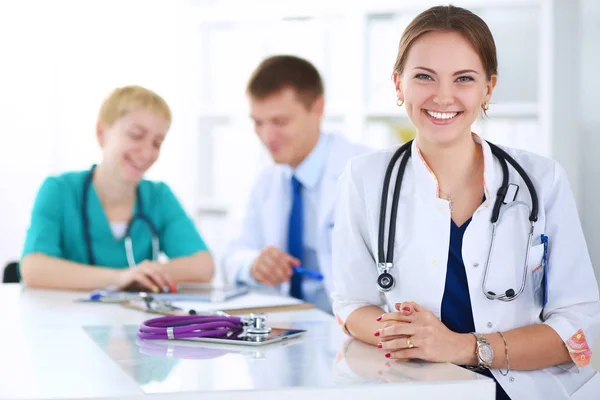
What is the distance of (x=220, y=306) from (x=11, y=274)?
1.25 m

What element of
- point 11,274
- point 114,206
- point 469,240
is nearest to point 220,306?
point 469,240

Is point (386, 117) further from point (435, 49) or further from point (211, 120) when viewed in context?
point (435, 49)

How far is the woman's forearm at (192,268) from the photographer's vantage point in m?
2.50

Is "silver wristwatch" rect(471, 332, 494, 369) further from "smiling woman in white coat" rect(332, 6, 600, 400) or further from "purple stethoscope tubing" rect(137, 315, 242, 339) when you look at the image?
"purple stethoscope tubing" rect(137, 315, 242, 339)

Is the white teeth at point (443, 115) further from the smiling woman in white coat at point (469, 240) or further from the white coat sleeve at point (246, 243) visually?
the white coat sleeve at point (246, 243)

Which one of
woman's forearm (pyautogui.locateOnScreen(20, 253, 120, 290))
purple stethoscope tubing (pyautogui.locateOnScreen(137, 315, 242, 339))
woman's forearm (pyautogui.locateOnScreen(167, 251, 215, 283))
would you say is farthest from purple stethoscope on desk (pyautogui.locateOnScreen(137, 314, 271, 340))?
woman's forearm (pyautogui.locateOnScreen(167, 251, 215, 283))

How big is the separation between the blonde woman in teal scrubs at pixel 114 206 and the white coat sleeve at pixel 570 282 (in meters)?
1.33

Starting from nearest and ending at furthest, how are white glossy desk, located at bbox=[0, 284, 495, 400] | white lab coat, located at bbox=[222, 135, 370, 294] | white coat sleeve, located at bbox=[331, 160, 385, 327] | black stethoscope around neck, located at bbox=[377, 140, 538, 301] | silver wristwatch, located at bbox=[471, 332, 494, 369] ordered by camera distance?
white glossy desk, located at bbox=[0, 284, 495, 400] → silver wristwatch, located at bbox=[471, 332, 494, 369] → black stethoscope around neck, located at bbox=[377, 140, 538, 301] → white coat sleeve, located at bbox=[331, 160, 385, 327] → white lab coat, located at bbox=[222, 135, 370, 294]

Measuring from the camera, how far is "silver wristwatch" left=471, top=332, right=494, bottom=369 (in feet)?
4.39

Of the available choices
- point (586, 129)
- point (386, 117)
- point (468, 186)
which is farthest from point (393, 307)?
point (386, 117)

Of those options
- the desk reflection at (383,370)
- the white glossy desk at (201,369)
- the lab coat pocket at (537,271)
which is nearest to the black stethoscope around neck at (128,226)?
the white glossy desk at (201,369)

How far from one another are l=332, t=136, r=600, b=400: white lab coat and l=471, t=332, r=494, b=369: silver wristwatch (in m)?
0.06

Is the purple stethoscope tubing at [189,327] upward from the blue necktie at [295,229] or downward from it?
downward

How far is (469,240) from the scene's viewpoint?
1.47 meters
